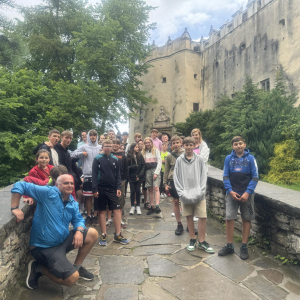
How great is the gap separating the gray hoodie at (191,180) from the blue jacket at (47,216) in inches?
73.1

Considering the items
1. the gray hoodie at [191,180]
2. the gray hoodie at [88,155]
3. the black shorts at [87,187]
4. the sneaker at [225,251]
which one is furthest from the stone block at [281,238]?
the gray hoodie at [88,155]

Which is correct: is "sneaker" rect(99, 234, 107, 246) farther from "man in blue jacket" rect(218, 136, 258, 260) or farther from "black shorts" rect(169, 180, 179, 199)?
"man in blue jacket" rect(218, 136, 258, 260)

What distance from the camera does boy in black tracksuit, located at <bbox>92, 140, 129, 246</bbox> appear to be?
14.6 feet

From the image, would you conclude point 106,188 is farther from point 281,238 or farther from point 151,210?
point 281,238

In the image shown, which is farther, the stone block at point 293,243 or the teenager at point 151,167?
the teenager at point 151,167

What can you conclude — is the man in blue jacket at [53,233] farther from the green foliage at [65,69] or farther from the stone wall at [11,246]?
the green foliage at [65,69]

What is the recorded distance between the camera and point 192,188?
165 inches

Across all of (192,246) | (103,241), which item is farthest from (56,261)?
(192,246)

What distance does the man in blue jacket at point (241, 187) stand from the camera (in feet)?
12.5

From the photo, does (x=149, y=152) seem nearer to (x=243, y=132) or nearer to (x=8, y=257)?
(x=8, y=257)

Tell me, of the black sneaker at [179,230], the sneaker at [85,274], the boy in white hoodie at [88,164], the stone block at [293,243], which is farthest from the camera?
the boy in white hoodie at [88,164]

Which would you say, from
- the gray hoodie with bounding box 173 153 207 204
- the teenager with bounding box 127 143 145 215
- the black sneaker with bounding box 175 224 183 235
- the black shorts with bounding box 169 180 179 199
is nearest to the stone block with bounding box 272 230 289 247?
the gray hoodie with bounding box 173 153 207 204

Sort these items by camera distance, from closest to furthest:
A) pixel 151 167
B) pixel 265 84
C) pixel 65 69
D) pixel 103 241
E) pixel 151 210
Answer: pixel 103 241 → pixel 151 210 → pixel 151 167 → pixel 65 69 → pixel 265 84

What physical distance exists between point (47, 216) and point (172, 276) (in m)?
1.63
